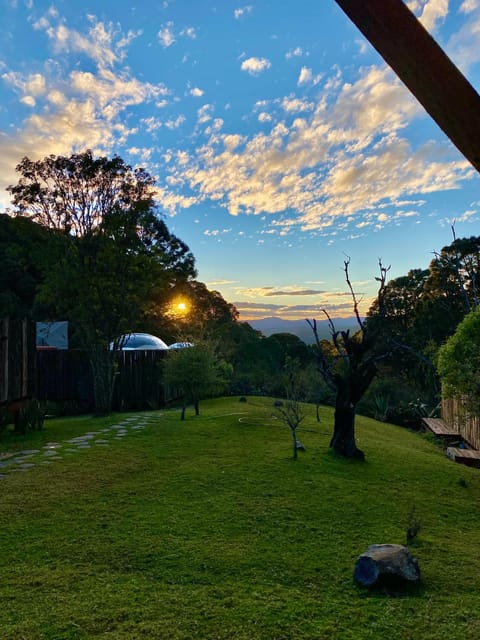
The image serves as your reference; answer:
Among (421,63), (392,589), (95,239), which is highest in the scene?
(95,239)

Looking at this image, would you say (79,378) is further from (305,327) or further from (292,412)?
(305,327)

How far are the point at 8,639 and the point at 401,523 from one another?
11.5ft

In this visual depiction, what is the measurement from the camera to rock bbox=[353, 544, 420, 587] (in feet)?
9.30

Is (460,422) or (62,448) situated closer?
(62,448)

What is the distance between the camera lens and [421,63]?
0.98m

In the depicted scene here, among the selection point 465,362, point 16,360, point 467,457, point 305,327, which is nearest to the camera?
point 465,362

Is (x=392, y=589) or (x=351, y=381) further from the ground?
(x=351, y=381)

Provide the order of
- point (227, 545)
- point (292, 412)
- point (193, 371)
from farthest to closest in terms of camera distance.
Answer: point (193, 371), point (292, 412), point (227, 545)

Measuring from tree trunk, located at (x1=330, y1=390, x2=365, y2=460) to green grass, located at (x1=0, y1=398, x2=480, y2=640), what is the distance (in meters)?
0.31

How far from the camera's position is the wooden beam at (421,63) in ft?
3.19

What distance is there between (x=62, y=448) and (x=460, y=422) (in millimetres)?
6951

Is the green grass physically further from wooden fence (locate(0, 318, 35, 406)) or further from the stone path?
wooden fence (locate(0, 318, 35, 406))

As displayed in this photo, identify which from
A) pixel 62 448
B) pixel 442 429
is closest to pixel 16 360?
pixel 62 448

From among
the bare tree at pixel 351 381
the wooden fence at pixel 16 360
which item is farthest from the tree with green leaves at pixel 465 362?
the wooden fence at pixel 16 360
